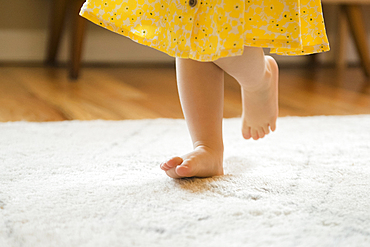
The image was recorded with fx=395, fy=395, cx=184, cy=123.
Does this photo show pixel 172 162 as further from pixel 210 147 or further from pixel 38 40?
pixel 38 40

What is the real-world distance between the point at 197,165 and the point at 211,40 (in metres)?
0.16

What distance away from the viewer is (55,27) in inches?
73.7

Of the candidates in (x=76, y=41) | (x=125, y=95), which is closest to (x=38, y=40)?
(x=76, y=41)

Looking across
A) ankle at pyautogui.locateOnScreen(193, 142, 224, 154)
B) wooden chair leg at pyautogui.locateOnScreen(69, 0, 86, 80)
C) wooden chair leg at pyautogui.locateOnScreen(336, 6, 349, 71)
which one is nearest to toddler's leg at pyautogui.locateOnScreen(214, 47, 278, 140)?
ankle at pyautogui.locateOnScreen(193, 142, 224, 154)

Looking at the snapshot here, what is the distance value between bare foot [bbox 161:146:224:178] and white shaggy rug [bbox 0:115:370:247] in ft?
0.05

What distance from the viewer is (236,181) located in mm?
493

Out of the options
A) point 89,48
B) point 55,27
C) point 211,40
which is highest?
point 211,40

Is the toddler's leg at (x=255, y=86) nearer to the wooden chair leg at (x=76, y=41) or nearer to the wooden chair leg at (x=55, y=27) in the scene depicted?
the wooden chair leg at (x=76, y=41)

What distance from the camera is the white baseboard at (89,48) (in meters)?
1.99

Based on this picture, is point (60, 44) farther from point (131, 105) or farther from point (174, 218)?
point (174, 218)

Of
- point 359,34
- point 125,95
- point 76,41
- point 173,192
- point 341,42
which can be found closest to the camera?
point 173,192

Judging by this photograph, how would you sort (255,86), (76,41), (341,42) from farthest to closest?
1. (341,42)
2. (76,41)
3. (255,86)

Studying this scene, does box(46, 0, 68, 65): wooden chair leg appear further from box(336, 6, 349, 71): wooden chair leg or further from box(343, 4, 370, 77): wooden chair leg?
box(336, 6, 349, 71): wooden chair leg

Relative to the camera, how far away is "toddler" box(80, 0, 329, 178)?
47 cm
